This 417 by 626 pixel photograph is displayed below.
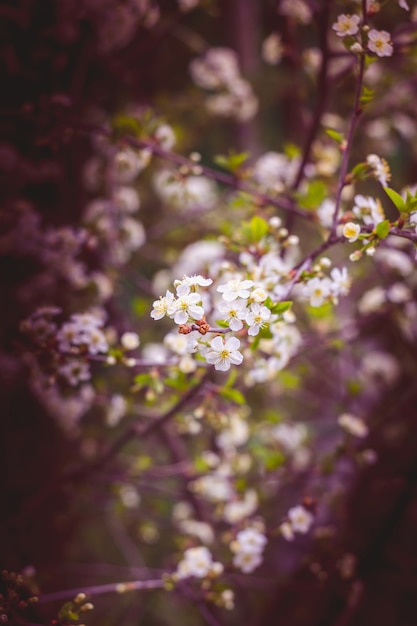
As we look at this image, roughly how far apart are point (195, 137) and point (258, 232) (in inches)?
86.2

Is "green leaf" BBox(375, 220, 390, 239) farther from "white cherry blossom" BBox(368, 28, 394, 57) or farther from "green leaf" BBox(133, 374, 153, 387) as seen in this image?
"green leaf" BBox(133, 374, 153, 387)

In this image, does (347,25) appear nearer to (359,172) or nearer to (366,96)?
(366,96)

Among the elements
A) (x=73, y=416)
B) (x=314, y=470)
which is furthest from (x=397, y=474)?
(x=73, y=416)

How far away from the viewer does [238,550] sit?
165 cm

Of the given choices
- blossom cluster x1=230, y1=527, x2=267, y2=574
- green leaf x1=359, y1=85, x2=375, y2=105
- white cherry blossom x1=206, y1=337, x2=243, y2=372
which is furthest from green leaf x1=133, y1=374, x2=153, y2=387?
green leaf x1=359, y1=85, x2=375, y2=105

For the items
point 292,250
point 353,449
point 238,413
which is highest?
point 292,250

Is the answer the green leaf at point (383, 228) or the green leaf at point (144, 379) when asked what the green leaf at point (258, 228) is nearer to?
the green leaf at point (383, 228)

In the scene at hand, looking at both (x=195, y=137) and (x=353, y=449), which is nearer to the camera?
(x=353, y=449)

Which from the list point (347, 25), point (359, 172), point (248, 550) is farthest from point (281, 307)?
point (248, 550)

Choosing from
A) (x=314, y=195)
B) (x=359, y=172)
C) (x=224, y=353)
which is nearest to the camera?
(x=224, y=353)

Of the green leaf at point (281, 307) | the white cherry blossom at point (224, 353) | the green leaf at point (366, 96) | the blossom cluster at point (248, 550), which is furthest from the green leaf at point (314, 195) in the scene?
the blossom cluster at point (248, 550)

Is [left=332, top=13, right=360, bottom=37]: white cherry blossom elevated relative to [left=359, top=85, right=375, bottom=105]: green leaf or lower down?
elevated

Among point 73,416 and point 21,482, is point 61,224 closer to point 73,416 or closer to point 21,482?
point 73,416

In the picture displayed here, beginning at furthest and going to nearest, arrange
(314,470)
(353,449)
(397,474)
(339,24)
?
(397,474) → (314,470) → (353,449) → (339,24)
